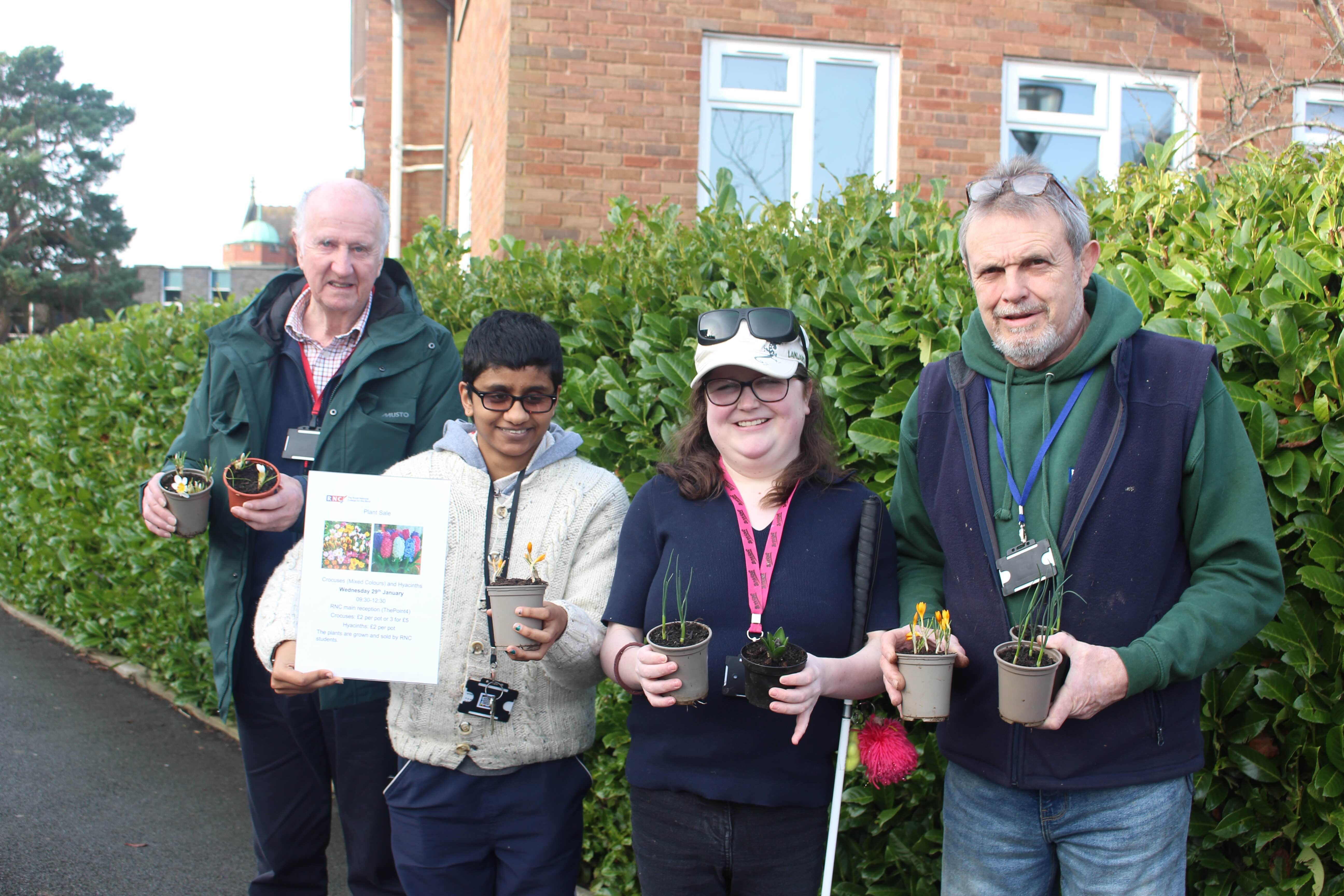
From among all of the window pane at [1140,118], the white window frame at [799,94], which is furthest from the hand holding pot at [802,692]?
the window pane at [1140,118]

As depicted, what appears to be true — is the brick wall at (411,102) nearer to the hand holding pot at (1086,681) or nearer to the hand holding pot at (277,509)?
the hand holding pot at (277,509)

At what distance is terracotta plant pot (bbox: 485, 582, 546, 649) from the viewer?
2250 millimetres

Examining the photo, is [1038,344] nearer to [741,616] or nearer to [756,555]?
[756,555]

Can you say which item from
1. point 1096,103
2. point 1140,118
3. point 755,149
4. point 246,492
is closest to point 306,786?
point 246,492

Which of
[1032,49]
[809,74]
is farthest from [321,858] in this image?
[1032,49]

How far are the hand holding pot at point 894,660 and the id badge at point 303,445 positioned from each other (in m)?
1.82

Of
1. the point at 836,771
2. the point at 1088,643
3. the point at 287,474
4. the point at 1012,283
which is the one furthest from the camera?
the point at 287,474

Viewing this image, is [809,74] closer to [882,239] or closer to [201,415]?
[882,239]

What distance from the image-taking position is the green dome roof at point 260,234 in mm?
77812

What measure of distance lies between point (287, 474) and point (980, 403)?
2.07 meters

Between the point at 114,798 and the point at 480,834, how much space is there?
356 cm

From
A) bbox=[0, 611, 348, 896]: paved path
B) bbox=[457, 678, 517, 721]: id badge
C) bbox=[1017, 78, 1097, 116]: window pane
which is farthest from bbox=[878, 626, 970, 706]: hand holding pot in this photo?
bbox=[1017, 78, 1097, 116]: window pane

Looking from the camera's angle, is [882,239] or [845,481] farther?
[882,239]

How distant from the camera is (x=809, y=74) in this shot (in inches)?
346
